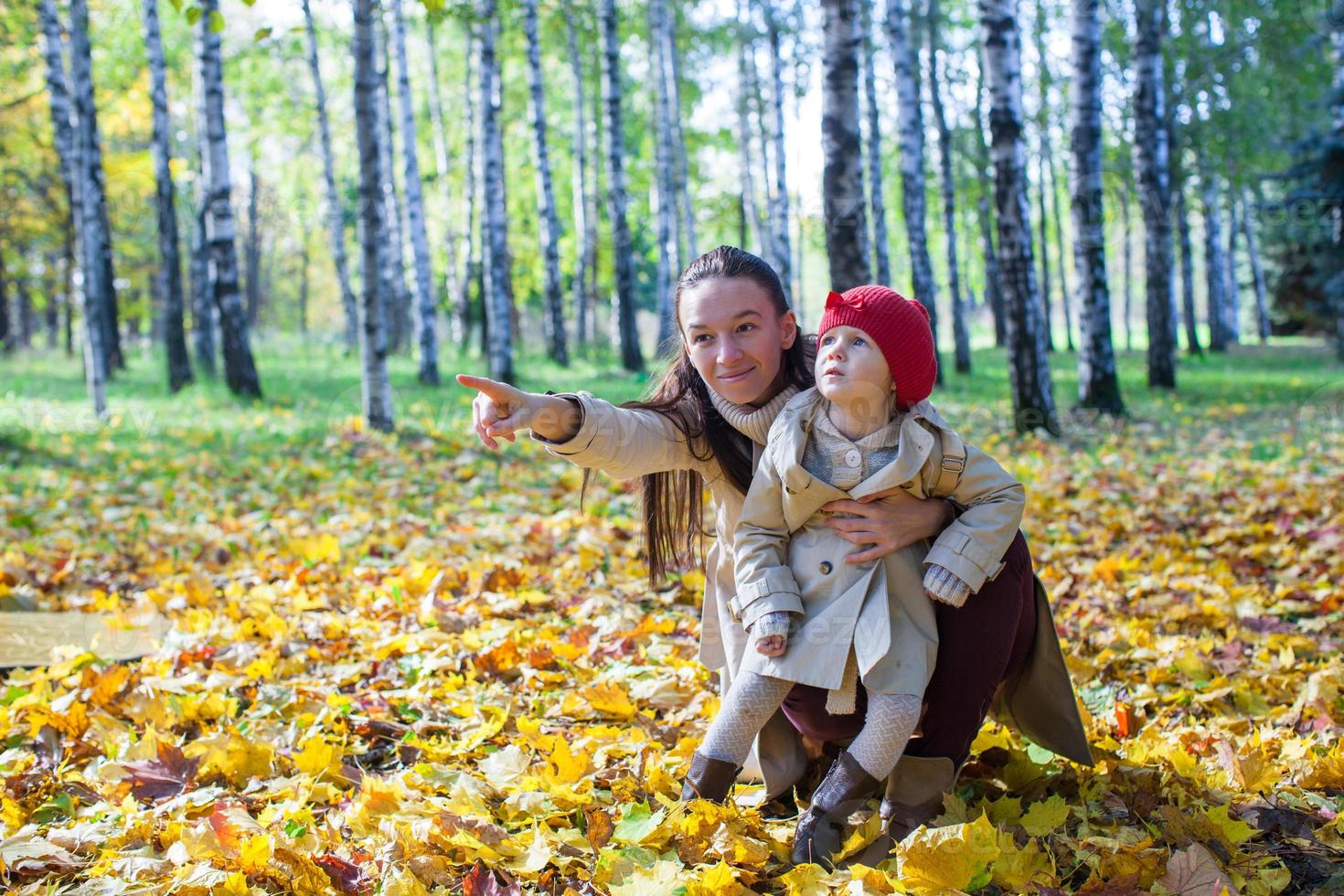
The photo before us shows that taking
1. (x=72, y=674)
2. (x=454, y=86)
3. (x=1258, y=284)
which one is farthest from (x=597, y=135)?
(x=72, y=674)

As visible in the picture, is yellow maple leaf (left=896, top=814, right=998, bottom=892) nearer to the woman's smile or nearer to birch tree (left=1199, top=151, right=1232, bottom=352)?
the woman's smile

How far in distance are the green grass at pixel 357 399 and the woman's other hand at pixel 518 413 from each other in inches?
102

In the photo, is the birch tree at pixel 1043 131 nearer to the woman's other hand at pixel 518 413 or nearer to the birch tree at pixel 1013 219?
the birch tree at pixel 1013 219

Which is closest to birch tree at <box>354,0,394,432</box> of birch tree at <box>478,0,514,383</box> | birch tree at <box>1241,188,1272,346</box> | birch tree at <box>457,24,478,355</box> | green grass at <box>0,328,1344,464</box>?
green grass at <box>0,328,1344,464</box>

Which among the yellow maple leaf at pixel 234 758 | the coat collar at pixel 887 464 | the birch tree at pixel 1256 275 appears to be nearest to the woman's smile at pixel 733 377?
the coat collar at pixel 887 464

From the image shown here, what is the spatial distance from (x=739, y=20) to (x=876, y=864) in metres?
23.2

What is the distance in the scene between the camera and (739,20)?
75.2ft

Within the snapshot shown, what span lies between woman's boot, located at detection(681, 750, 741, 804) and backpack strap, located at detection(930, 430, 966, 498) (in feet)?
2.58

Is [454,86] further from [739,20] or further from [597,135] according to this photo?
[739,20]

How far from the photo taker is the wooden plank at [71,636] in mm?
3639

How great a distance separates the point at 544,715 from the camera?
3.11 meters

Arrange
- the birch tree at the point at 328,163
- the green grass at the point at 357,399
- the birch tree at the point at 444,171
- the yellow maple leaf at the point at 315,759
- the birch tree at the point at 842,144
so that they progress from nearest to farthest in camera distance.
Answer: the yellow maple leaf at the point at 315,759
the birch tree at the point at 842,144
the green grass at the point at 357,399
the birch tree at the point at 328,163
the birch tree at the point at 444,171

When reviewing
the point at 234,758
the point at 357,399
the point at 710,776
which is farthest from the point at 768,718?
the point at 357,399

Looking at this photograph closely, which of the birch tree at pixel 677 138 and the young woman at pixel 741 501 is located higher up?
the birch tree at pixel 677 138
